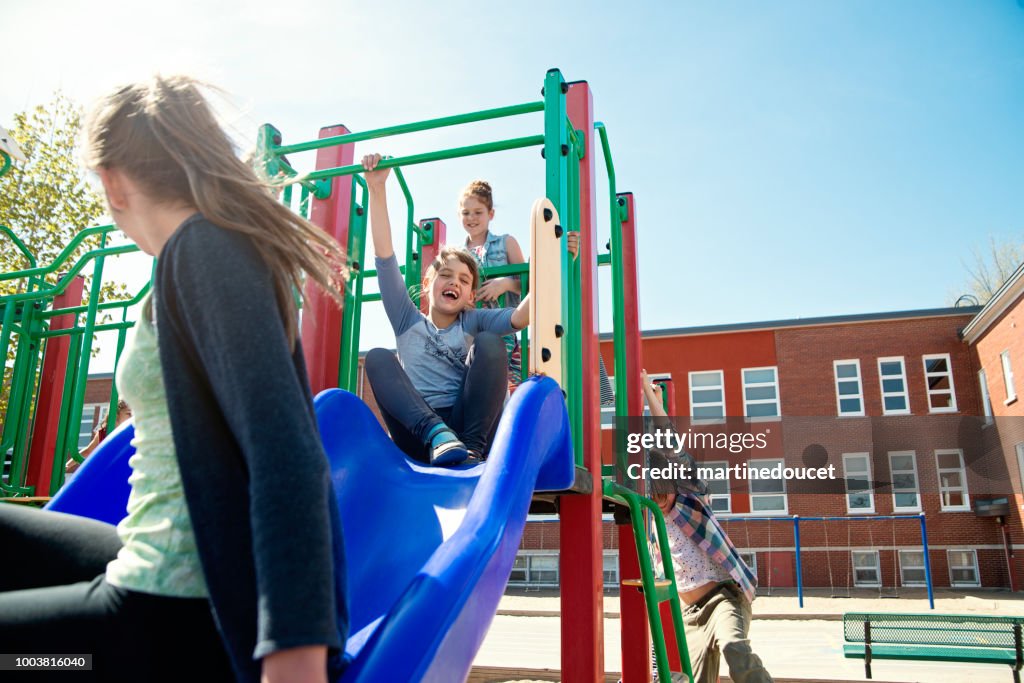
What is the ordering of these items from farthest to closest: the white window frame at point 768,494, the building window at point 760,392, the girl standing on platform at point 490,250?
the building window at point 760,392 → the white window frame at point 768,494 → the girl standing on platform at point 490,250

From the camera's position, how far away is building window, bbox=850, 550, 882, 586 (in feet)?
70.1

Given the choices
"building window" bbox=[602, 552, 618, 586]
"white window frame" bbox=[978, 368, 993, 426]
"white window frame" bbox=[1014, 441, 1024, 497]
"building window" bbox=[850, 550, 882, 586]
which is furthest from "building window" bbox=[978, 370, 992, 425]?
"building window" bbox=[602, 552, 618, 586]

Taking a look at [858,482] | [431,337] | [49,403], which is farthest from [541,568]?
[431,337]

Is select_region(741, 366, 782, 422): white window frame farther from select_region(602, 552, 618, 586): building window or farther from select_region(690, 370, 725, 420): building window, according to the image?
select_region(602, 552, 618, 586): building window

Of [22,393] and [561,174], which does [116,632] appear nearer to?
[561,174]

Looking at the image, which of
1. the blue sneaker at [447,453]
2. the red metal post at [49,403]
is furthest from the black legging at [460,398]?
the red metal post at [49,403]

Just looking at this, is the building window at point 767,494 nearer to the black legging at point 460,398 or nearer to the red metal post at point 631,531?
the red metal post at point 631,531

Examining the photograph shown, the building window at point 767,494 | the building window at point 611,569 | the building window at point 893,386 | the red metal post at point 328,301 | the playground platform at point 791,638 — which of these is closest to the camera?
the red metal post at point 328,301

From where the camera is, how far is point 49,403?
605cm

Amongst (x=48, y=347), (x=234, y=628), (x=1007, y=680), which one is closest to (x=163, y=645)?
(x=234, y=628)

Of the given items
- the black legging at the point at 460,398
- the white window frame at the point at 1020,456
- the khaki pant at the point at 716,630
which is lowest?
the khaki pant at the point at 716,630

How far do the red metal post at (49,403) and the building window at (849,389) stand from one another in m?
21.6

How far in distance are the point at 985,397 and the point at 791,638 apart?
15.2 meters

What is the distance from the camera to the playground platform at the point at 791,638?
7.34m
